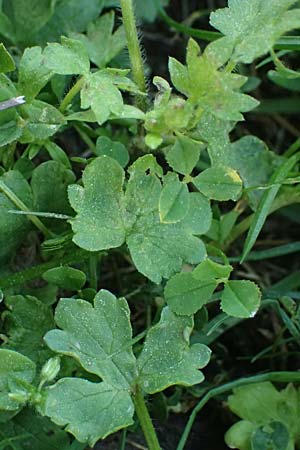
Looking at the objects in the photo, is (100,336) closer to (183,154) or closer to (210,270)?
Answer: (210,270)

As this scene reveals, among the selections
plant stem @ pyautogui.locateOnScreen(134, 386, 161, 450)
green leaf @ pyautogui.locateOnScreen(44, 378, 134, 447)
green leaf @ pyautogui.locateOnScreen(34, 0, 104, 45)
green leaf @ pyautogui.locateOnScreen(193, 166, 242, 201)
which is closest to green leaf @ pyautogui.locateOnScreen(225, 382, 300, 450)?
plant stem @ pyautogui.locateOnScreen(134, 386, 161, 450)

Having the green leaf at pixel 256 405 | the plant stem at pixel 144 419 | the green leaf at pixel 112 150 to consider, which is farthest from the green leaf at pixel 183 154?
the green leaf at pixel 256 405

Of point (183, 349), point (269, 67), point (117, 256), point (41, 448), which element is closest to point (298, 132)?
point (269, 67)

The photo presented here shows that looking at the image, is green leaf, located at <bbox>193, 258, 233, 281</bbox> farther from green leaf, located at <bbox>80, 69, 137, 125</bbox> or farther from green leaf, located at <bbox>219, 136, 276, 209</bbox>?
green leaf, located at <bbox>219, 136, 276, 209</bbox>

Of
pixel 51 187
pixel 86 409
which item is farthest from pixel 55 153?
pixel 86 409

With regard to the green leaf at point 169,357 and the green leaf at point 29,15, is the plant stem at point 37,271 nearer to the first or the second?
the green leaf at point 169,357

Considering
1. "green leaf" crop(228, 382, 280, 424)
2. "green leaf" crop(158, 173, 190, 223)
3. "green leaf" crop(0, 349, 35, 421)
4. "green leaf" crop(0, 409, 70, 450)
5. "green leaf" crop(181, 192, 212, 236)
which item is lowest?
"green leaf" crop(228, 382, 280, 424)

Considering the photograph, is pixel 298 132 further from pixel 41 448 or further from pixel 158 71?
pixel 41 448
